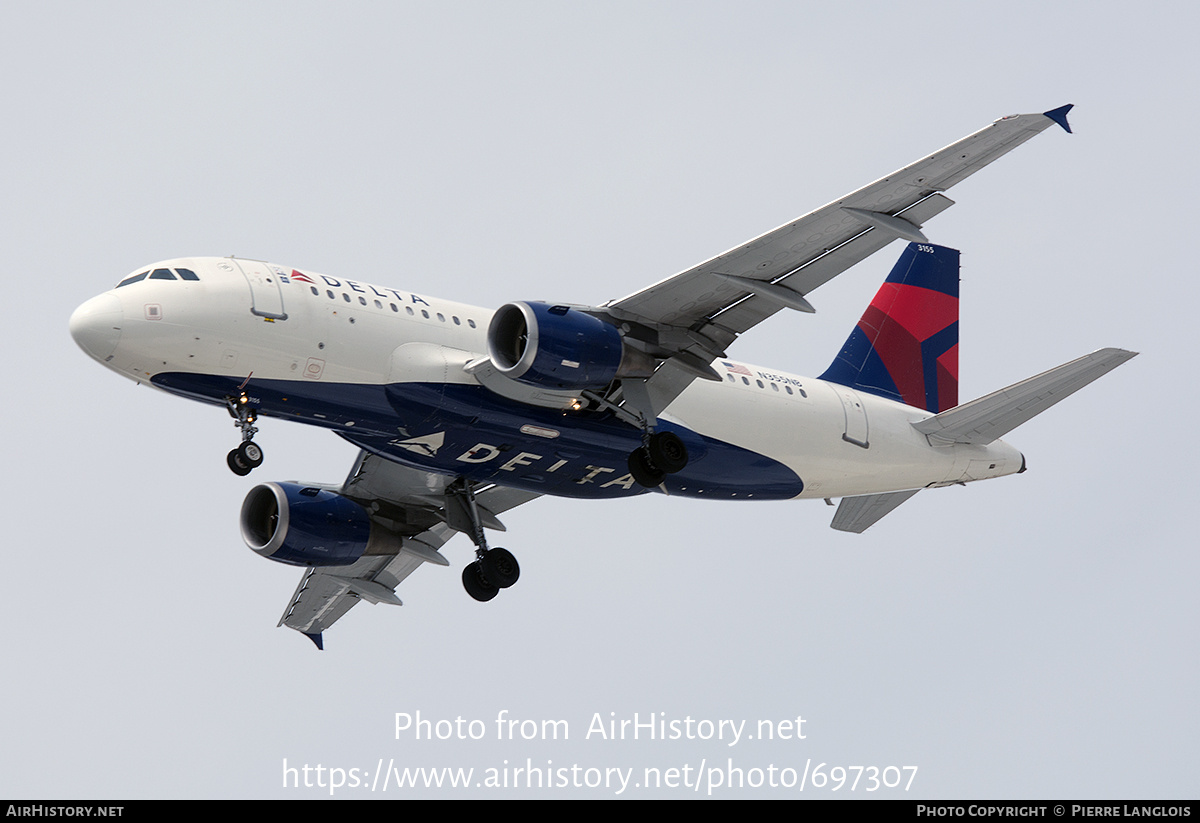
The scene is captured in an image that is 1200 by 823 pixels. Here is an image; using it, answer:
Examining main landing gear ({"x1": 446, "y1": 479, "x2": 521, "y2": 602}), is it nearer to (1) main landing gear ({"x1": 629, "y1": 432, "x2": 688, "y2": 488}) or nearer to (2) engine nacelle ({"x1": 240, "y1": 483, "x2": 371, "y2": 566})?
(2) engine nacelle ({"x1": 240, "y1": 483, "x2": 371, "y2": 566})

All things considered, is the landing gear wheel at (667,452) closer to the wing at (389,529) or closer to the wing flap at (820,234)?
the wing flap at (820,234)

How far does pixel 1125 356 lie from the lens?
28891 millimetres

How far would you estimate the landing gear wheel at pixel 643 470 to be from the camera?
28.9 m

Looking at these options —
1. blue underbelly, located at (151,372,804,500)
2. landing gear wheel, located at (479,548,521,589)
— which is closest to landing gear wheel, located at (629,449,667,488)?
blue underbelly, located at (151,372,804,500)

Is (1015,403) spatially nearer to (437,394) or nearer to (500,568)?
(500,568)

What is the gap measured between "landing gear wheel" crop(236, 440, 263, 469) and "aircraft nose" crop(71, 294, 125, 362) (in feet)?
9.06

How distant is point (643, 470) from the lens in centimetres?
2902

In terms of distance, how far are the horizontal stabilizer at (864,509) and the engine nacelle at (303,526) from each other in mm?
11154

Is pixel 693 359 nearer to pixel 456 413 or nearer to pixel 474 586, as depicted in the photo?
pixel 456 413

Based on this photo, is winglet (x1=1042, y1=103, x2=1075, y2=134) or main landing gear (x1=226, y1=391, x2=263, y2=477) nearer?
winglet (x1=1042, y1=103, x2=1075, y2=134)

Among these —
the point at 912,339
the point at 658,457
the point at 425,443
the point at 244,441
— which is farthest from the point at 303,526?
the point at 912,339

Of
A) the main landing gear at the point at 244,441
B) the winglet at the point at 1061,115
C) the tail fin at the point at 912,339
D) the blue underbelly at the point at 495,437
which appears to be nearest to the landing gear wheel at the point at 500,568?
the blue underbelly at the point at 495,437

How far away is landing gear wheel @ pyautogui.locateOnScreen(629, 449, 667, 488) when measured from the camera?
2894 centimetres

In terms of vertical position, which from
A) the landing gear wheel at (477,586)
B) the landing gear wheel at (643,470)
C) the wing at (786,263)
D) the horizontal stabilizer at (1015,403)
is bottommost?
the landing gear wheel at (477,586)
